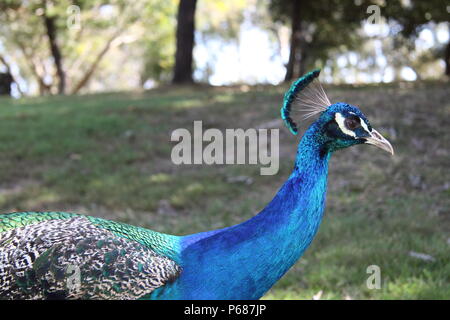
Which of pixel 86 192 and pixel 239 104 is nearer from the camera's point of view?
pixel 86 192

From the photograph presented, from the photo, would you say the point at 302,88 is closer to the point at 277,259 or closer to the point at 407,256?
the point at 277,259

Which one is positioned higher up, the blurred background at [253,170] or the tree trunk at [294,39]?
the tree trunk at [294,39]

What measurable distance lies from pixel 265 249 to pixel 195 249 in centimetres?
30

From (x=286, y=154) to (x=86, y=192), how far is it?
232 centimetres

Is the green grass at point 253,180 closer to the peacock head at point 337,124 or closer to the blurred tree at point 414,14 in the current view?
the peacock head at point 337,124

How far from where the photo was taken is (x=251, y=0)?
27.5 m

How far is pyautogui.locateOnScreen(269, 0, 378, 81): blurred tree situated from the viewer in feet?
40.7

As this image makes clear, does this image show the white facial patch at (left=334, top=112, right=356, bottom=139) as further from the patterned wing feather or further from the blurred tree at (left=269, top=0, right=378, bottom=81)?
the blurred tree at (left=269, top=0, right=378, bottom=81)

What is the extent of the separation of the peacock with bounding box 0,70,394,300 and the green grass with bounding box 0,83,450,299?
1.55 m

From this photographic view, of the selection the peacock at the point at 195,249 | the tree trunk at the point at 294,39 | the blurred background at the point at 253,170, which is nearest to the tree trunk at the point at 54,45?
the blurred background at the point at 253,170

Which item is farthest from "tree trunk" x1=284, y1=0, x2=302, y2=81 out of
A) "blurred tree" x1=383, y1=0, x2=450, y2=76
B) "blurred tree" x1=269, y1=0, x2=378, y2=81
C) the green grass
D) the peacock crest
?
the peacock crest

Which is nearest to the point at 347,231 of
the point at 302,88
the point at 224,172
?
the point at 224,172

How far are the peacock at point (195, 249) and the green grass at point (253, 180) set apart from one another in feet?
5.08

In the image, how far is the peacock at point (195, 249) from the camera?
6.63 ft
